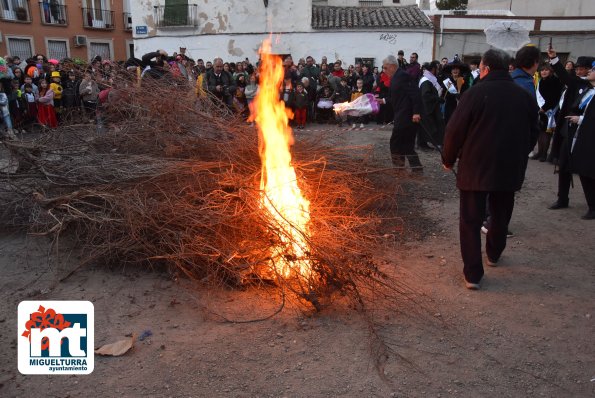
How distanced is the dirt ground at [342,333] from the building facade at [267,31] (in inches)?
640

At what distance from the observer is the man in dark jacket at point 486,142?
382 cm

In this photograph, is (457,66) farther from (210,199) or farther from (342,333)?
(342,333)

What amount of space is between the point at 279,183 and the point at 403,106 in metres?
3.40

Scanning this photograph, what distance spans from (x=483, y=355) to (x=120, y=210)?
357 centimetres

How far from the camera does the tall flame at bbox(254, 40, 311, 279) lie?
4016 mm

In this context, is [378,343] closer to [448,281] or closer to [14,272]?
[448,281]

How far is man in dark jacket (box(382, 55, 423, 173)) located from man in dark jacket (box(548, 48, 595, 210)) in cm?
198

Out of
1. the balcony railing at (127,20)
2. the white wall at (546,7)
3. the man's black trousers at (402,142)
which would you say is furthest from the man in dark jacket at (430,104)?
the balcony railing at (127,20)

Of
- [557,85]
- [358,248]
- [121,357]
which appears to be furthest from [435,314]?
[557,85]

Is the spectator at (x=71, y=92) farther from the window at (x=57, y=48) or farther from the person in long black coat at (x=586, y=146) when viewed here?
the window at (x=57, y=48)

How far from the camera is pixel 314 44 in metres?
20.0

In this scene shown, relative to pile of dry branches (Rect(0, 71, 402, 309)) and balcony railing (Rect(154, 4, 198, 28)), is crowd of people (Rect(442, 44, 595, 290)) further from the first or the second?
balcony railing (Rect(154, 4, 198, 28))

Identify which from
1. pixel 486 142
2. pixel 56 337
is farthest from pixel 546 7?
pixel 56 337

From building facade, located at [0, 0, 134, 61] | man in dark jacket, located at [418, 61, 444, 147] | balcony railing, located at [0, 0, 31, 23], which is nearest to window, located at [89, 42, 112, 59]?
building facade, located at [0, 0, 134, 61]
